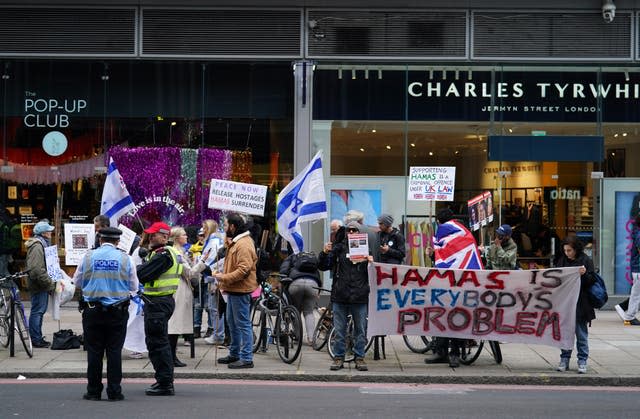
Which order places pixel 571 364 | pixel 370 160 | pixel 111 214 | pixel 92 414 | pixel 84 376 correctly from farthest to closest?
pixel 370 160, pixel 111 214, pixel 571 364, pixel 84 376, pixel 92 414

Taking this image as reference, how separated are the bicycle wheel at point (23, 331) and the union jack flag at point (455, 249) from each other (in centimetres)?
540

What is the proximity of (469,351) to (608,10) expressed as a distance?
8.40 metres

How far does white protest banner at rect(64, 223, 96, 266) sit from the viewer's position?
1345 centimetres

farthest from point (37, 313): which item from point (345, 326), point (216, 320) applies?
point (345, 326)

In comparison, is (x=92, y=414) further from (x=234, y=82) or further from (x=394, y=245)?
(x=234, y=82)

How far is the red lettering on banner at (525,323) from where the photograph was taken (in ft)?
39.0

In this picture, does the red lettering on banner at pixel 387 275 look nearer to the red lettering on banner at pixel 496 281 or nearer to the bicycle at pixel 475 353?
the red lettering on banner at pixel 496 281

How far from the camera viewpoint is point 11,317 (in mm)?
12172

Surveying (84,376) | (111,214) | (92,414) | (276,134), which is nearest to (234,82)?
(276,134)

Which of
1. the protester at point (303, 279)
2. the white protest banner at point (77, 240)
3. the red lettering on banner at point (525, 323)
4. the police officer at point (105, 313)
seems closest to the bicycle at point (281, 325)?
the protester at point (303, 279)

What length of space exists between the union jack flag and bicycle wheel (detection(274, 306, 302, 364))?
2.04 m

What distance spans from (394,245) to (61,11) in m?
9.22

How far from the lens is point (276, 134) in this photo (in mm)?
18203

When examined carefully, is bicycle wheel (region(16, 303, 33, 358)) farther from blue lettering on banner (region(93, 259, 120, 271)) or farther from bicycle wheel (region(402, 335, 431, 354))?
bicycle wheel (region(402, 335, 431, 354))
